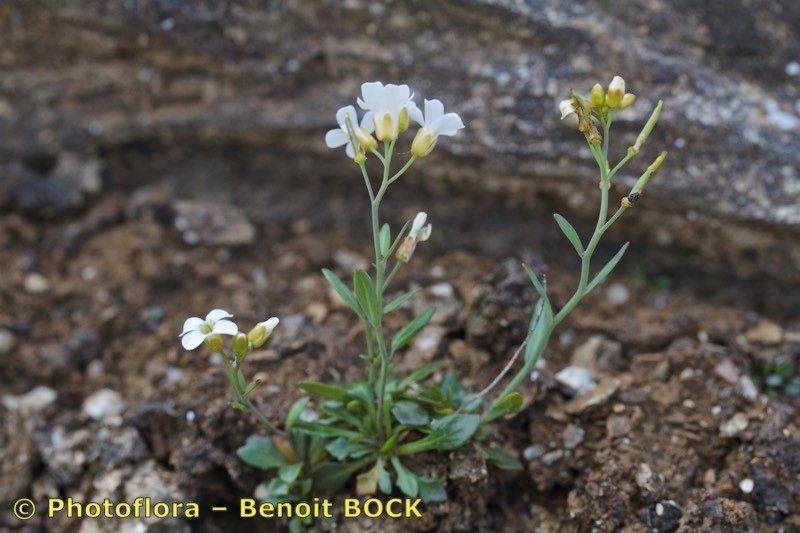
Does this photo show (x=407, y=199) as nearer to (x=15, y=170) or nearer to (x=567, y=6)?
(x=567, y=6)

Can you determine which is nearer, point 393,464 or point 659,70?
point 393,464

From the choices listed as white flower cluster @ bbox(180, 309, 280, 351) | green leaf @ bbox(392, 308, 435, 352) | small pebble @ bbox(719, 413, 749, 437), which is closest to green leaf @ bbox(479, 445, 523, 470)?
green leaf @ bbox(392, 308, 435, 352)

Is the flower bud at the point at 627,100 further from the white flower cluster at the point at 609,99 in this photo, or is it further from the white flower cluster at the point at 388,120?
the white flower cluster at the point at 388,120

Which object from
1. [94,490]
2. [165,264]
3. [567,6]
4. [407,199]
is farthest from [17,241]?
[567,6]

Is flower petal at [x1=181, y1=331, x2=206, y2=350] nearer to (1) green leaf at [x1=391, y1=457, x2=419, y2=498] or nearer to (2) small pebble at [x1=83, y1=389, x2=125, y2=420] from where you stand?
(1) green leaf at [x1=391, y1=457, x2=419, y2=498]

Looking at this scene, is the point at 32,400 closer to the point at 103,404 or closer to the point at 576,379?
the point at 103,404

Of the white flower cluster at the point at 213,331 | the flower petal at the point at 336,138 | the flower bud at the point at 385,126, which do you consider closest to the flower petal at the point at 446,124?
the flower bud at the point at 385,126
